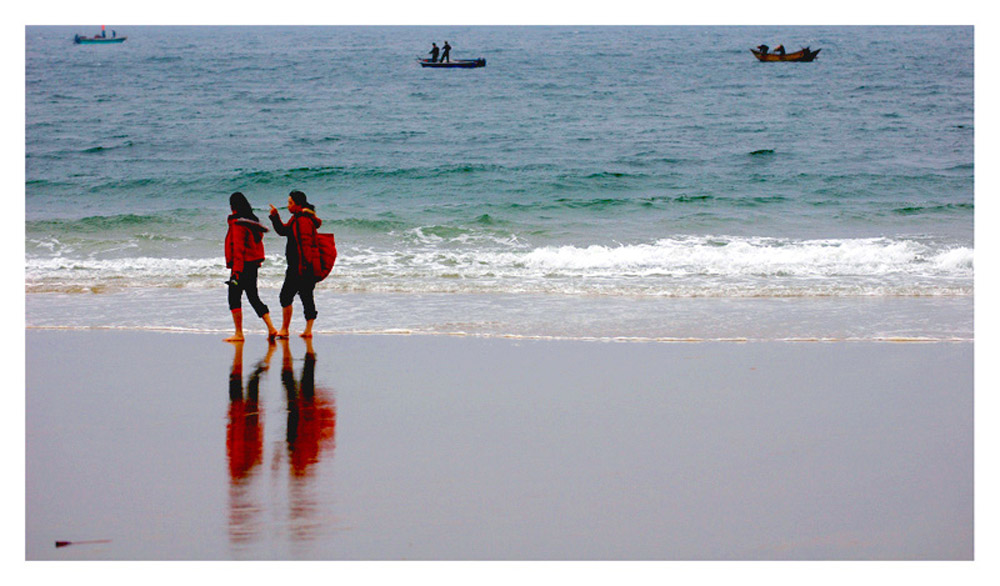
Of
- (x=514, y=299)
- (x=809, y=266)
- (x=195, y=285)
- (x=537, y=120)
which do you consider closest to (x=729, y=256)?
(x=809, y=266)

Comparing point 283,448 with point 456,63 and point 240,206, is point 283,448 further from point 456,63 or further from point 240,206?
point 456,63

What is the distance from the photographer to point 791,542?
4.80 metres

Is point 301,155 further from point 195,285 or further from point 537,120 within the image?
point 195,285

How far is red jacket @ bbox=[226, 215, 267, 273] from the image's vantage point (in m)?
8.70

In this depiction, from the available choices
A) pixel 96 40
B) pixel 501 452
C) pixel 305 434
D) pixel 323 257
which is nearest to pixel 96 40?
pixel 96 40

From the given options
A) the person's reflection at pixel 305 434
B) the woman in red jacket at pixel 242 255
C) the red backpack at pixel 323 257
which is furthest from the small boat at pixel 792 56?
the person's reflection at pixel 305 434

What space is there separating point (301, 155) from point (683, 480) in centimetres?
2300

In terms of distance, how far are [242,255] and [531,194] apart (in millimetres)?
13190

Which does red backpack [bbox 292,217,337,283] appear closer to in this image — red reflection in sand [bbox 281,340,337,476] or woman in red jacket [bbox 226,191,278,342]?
woman in red jacket [bbox 226,191,278,342]

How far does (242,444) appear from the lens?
6.11m

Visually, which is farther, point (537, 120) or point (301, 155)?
point (537, 120)

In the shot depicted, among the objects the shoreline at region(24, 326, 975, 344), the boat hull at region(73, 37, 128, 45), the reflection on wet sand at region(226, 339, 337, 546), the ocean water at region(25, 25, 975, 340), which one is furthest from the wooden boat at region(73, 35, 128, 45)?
the reflection on wet sand at region(226, 339, 337, 546)

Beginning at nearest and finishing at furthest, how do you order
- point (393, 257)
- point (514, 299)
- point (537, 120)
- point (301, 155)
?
point (514, 299), point (393, 257), point (301, 155), point (537, 120)

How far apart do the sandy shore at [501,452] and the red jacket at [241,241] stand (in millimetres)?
773
